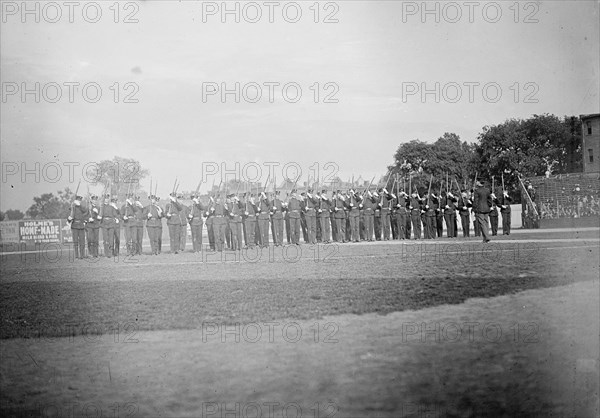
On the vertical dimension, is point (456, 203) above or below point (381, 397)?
above

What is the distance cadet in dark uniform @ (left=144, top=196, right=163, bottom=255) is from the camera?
430 inches

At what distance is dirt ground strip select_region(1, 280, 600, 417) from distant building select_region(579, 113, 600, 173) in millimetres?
3059

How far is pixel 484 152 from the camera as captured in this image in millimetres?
7809

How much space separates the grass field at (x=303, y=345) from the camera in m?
5.18

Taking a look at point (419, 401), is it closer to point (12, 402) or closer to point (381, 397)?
point (381, 397)

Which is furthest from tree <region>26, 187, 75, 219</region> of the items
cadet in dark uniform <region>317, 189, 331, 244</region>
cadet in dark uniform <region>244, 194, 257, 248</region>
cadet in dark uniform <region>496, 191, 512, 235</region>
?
cadet in dark uniform <region>496, 191, 512, 235</region>

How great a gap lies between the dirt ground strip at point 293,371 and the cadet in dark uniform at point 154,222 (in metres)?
5.39

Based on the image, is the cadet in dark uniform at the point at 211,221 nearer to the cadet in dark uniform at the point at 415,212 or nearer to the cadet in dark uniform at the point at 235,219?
the cadet in dark uniform at the point at 235,219

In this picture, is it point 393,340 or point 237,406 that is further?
point 393,340

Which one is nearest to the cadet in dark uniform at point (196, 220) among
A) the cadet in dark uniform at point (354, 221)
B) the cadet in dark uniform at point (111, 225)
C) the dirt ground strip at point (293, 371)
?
the cadet in dark uniform at point (111, 225)

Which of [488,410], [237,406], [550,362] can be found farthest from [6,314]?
[550,362]

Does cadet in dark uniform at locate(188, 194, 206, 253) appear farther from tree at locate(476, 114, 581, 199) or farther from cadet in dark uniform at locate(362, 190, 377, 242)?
tree at locate(476, 114, 581, 199)

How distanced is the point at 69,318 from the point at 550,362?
4945 millimetres

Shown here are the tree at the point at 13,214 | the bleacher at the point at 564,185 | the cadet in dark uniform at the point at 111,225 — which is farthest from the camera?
the cadet in dark uniform at the point at 111,225
